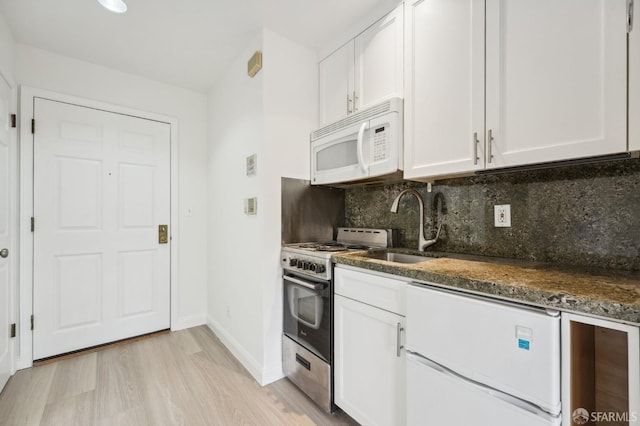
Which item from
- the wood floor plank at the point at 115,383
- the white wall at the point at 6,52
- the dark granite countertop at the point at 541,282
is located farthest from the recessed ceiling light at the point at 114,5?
the wood floor plank at the point at 115,383

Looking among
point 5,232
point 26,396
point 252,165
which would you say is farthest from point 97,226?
point 252,165

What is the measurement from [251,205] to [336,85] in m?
1.08

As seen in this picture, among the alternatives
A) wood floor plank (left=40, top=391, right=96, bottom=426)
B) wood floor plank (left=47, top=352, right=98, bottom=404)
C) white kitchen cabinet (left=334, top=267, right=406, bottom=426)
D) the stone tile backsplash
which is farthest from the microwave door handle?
wood floor plank (left=47, top=352, right=98, bottom=404)

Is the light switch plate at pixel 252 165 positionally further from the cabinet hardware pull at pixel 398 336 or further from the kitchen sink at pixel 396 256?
the cabinet hardware pull at pixel 398 336

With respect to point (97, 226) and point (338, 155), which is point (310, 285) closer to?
point (338, 155)

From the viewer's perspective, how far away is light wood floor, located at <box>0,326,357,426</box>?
5.42 feet

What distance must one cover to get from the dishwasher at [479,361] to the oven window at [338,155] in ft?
3.23

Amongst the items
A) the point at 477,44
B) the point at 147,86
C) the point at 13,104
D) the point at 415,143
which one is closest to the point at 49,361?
the point at 13,104

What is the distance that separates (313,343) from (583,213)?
→ 1.56 metres

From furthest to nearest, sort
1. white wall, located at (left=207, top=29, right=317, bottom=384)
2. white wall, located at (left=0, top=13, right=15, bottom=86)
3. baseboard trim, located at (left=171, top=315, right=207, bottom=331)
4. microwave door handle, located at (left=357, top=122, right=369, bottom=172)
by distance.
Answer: baseboard trim, located at (left=171, top=315, right=207, bottom=331)
white wall, located at (left=207, top=29, right=317, bottom=384)
white wall, located at (left=0, top=13, right=15, bottom=86)
microwave door handle, located at (left=357, top=122, right=369, bottom=172)

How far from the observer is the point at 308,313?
1849 mm

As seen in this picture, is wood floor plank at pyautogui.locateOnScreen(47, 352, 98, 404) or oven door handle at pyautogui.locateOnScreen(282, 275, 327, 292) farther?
wood floor plank at pyautogui.locateOnScreen(47, 352, 98, 404)

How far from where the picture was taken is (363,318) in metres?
1.47

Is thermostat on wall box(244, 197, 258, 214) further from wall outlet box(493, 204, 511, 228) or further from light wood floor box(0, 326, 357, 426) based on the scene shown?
wall outlet box(493, 204, 511, 228)
